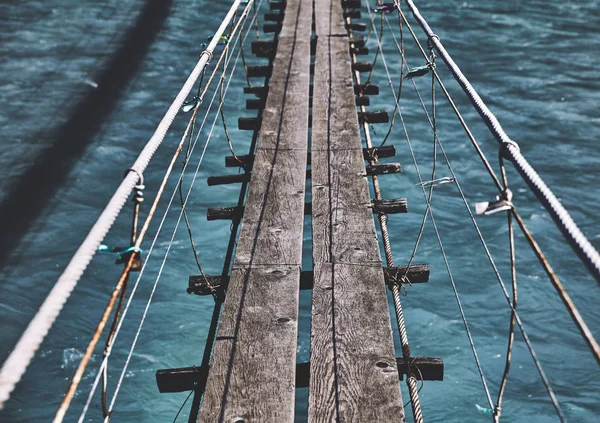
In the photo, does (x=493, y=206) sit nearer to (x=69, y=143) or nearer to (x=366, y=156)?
(x=366, y=156)

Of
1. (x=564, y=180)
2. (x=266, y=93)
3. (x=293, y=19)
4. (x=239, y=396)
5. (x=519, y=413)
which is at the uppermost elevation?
(x=293, y=19)

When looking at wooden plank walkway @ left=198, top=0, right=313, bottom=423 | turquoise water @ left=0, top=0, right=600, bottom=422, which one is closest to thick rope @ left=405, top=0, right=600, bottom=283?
wooden plank walkway @ left=198, top=0, right=313, bottom=423

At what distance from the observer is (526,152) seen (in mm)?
9023

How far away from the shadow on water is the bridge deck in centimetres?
449

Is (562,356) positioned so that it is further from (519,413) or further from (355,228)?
(355,228)

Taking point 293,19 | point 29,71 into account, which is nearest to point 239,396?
point 293,19

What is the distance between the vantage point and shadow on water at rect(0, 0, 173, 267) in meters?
7.72

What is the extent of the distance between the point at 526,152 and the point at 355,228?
650 centimetres

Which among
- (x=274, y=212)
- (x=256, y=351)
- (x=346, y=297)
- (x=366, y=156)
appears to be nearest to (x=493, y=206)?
(x=346, y=297)

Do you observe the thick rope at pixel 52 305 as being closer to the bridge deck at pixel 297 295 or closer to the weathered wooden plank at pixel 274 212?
the bridge deck at pixel 297 295

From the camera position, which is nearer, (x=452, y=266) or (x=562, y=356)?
(x=562, y=356)

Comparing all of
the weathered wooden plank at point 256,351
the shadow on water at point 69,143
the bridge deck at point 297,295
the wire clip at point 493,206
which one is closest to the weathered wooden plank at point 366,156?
the bridge deck at point 297,295

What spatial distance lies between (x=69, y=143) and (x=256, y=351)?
8.03 metres

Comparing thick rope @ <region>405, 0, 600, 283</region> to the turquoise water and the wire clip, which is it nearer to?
the wire clip
